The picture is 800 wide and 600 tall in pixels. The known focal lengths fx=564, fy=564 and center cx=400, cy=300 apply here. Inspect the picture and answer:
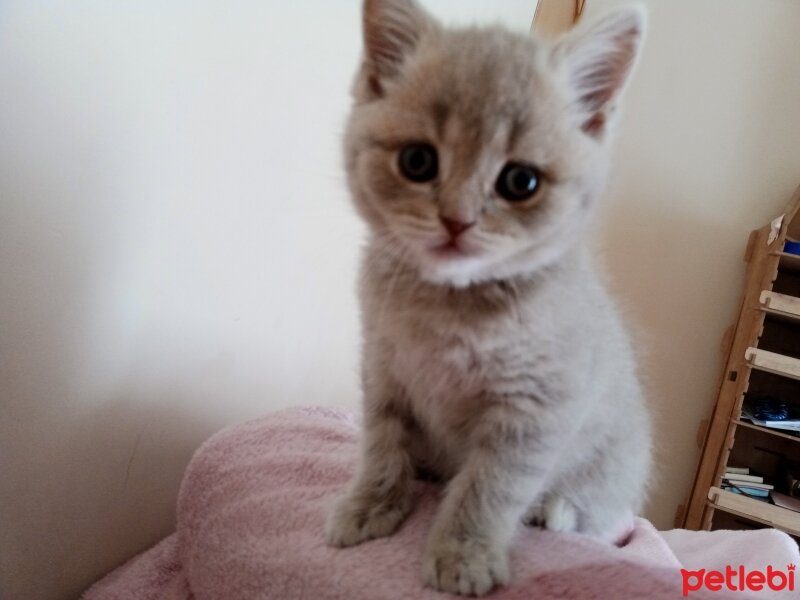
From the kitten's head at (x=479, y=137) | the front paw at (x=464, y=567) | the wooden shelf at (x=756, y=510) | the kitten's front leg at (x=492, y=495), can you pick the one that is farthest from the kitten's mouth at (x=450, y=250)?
the wooden shelf at (x=756, y=510)

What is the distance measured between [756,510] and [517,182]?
1.58 metres

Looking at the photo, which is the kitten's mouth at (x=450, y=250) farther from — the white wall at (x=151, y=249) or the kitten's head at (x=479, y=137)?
the white wall at (x=151, y=249)

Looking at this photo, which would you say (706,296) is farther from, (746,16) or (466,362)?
(466,362)

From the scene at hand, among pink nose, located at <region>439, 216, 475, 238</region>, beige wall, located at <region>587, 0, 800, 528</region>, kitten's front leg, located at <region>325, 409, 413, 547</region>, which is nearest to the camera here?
pink nose, located at <region>439, 216, 475, 238</region>

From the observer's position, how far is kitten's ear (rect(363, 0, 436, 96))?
2.20 ft

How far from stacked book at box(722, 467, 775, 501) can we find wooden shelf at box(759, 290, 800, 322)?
516mm

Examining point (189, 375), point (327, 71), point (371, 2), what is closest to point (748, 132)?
point (327, 71)

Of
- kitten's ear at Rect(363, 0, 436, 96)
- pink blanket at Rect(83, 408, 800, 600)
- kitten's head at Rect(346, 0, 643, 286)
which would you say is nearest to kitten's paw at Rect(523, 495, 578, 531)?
pink blanket at Rect(83, 408, 800, 600)

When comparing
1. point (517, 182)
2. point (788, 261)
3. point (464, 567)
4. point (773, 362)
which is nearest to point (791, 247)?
point (788, 261)

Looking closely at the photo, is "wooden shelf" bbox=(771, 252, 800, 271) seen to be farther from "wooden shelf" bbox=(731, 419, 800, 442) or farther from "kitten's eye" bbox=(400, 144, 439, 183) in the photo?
"kitten's eye" bbox=(400, 144, 439, 183)

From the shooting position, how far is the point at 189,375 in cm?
94

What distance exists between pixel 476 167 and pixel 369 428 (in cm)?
39

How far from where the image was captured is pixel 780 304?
1.62 meters

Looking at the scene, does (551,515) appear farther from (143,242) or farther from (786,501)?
(786,501)
